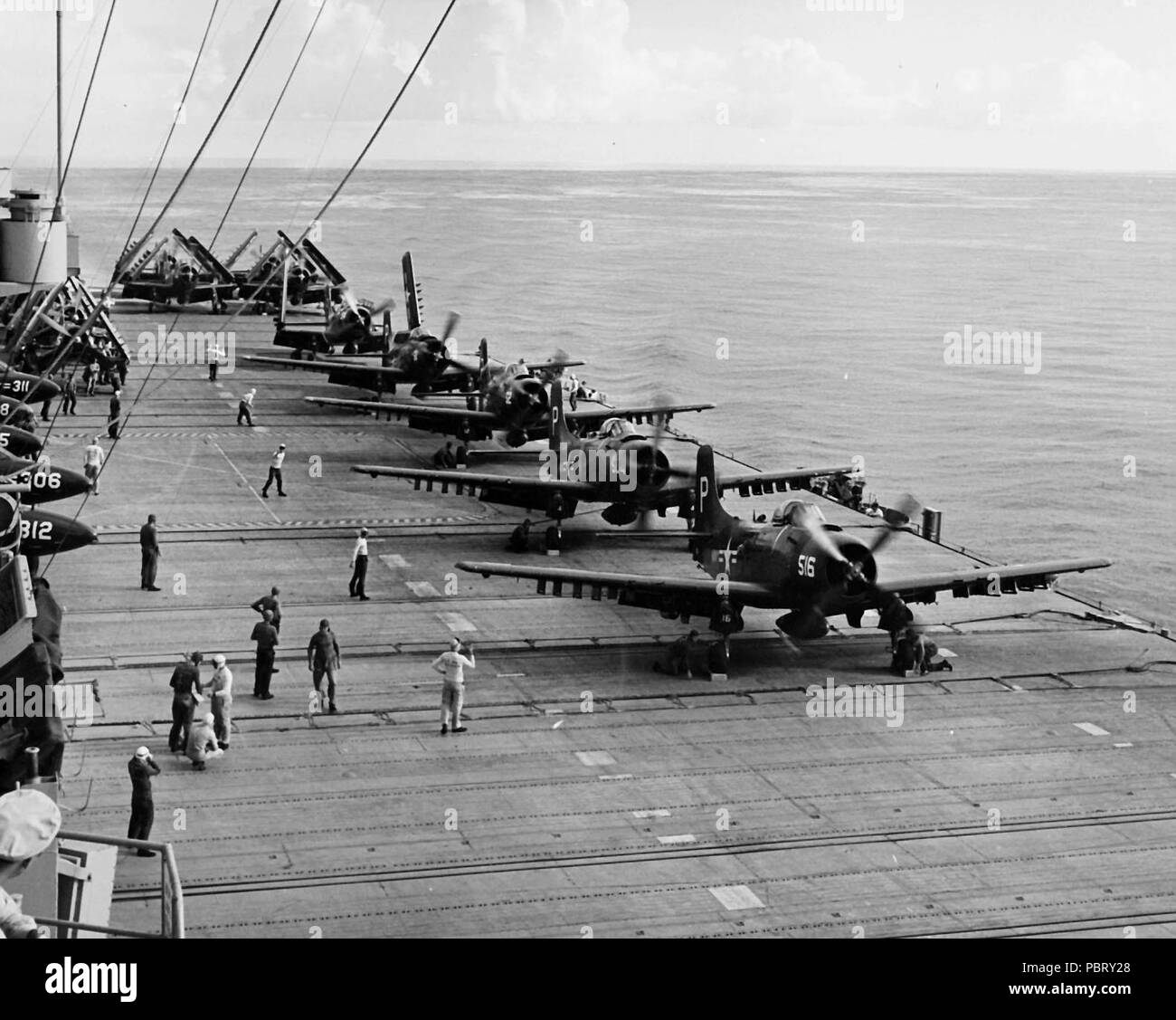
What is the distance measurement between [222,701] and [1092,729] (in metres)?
13.3

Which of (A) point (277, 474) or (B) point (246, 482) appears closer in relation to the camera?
(A) point (277, 474)

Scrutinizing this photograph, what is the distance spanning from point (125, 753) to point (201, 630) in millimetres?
6513

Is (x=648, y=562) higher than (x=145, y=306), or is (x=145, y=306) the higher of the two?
(x=145, y=306)

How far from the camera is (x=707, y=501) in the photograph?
29.5 m

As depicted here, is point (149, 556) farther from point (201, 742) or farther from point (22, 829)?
point (22, 829)

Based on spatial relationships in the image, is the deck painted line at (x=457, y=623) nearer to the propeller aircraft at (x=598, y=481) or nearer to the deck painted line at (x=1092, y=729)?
the propeller aircraft at (x=598, y=481)

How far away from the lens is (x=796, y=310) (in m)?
130

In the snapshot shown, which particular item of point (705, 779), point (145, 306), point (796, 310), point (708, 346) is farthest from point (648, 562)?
point (796, 310)

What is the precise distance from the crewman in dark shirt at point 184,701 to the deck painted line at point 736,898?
26.6 ft

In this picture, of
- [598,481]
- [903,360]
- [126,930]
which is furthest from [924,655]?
[903,360]

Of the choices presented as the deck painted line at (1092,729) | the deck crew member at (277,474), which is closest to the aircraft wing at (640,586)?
the deck painted line at (1092,729)

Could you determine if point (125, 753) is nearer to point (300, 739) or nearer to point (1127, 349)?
point (300, 739)

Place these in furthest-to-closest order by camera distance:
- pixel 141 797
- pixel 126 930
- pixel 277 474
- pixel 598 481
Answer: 1. pixel 277 474
2. pixel 598 481
3. pixel 141 797
4. pixel 126 930

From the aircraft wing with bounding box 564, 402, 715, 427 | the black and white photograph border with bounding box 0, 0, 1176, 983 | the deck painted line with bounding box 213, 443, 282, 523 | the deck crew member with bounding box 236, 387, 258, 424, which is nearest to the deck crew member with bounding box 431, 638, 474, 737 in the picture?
the black and white photograph border with bounding box 0, 0, 1176, 983
